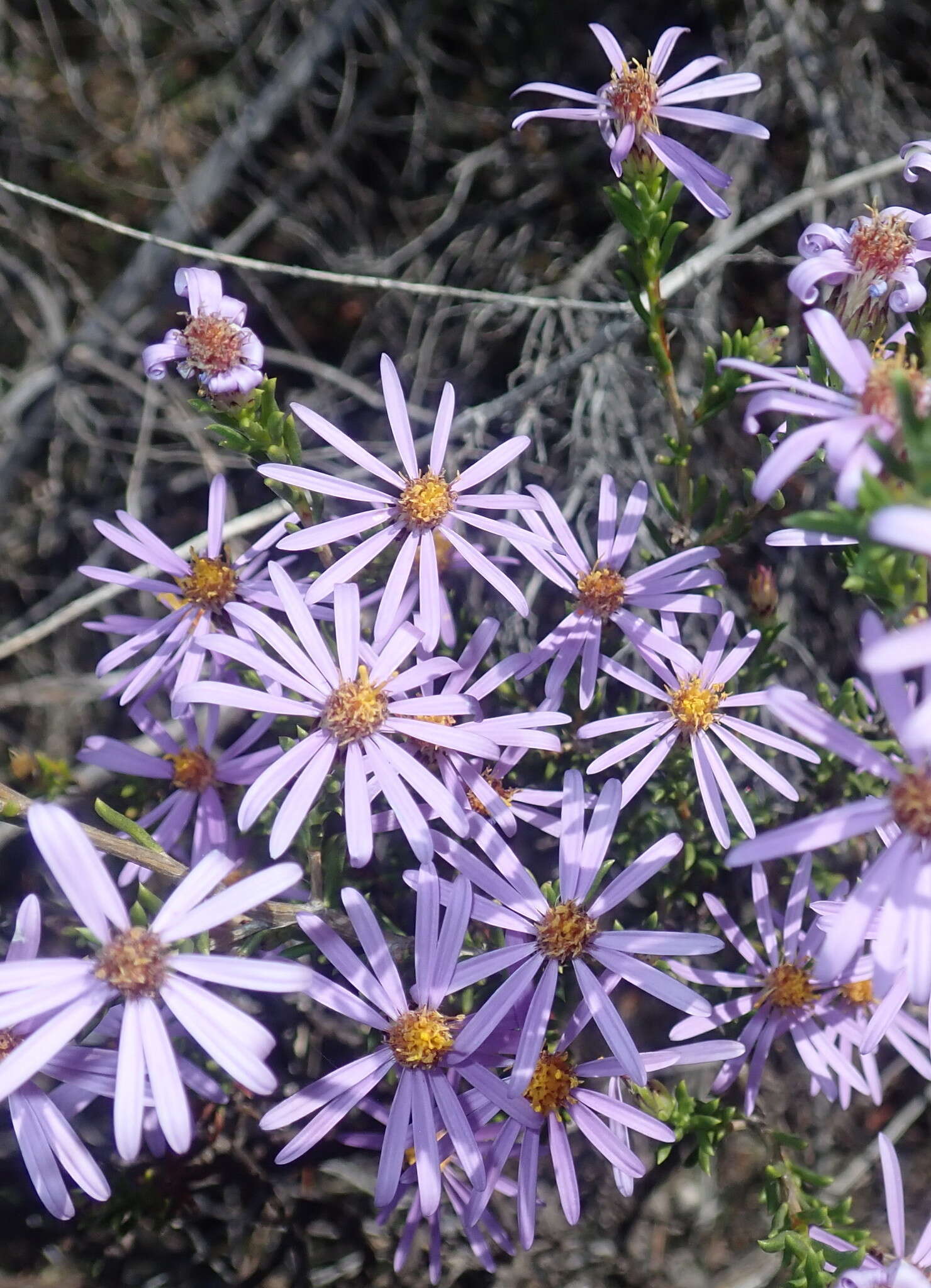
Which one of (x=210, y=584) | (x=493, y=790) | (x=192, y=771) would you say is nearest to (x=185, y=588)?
(x=210, y=584)

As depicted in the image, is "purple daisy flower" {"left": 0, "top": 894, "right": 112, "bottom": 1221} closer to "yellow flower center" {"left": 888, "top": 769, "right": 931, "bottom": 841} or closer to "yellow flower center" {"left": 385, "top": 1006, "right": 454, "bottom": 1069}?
"yellow flower center" {"left": 385, "top": 1006, "right": 454, "bottom": 1069}

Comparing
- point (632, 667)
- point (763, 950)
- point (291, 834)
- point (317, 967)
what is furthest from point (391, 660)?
point (763, 950)

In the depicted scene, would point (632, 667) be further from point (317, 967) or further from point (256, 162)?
point (256, 162)

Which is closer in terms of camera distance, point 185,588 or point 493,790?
point 493,790

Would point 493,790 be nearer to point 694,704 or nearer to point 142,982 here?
point 694,704

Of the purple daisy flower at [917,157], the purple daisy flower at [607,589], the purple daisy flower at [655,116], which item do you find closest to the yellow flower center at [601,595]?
the purple daisy flower at [607,589]

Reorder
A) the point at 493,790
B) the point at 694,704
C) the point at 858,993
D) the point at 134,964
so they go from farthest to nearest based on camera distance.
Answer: the point at 858,993 < the point at 694,704 < the point at 493,790 < the point at 134,964
